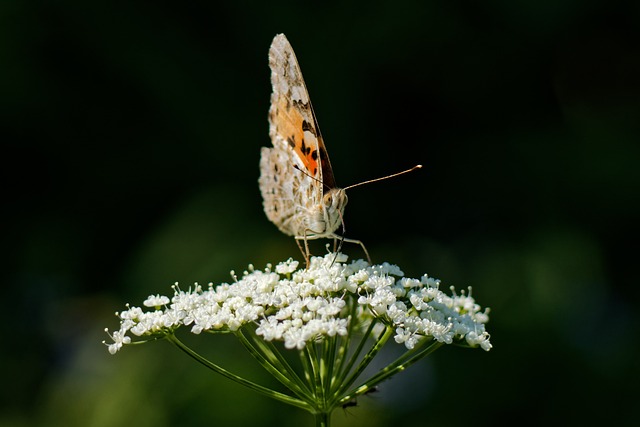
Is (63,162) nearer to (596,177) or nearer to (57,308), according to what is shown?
(57,308)

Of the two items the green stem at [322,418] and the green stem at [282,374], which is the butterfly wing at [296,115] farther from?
the green stem at [322,418]

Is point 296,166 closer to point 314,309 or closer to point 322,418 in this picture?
point 314,309

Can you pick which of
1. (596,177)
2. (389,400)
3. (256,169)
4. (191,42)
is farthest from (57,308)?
(596,177)

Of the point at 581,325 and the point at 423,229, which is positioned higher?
the point at 423,229

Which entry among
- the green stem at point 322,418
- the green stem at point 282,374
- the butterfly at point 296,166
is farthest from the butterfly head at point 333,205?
the green stem at point 322,418

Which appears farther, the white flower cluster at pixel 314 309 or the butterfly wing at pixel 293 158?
the butterfly wing at pixel 293 158

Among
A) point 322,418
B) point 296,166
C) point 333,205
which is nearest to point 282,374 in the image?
point 322,418

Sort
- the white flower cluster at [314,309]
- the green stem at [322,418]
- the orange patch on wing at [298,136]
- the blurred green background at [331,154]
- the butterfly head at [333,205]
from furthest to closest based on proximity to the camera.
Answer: the blurred green background at [331,154] < the orange patch on wing at [298,136] < the butterfly head at [333,205] < the white flower cluster at [314,309] < the green stem at [322,418]
